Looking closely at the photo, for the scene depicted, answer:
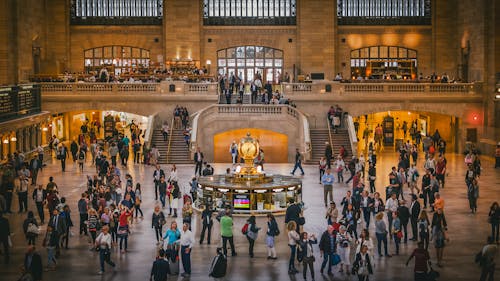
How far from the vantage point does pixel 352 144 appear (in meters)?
45.8

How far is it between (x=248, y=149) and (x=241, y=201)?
7.39 ft

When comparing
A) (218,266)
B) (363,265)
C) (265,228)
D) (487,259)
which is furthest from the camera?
(265,228)

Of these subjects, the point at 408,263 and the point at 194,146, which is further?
the point at 194,146

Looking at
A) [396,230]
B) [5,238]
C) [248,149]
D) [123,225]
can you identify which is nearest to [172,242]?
[123,225]

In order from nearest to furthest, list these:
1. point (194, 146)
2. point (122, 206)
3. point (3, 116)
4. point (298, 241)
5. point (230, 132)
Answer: point (298, 241) < point (122, 206) < point (3, 116) < point (194, 146) < point (230, 132)

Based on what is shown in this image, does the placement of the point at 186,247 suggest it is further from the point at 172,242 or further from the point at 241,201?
the point at 241,201

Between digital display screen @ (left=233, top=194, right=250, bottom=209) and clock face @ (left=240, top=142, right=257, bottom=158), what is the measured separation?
2158 millimetres

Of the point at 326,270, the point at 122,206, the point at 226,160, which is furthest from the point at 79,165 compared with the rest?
the point at 326,270

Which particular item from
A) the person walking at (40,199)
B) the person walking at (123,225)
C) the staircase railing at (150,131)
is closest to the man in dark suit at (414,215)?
the person walking at (123,225)

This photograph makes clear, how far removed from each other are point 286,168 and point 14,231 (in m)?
17.1

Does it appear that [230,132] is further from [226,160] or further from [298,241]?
[298,241]

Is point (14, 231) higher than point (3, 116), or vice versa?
point (3, 116)

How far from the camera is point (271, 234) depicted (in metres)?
24.3

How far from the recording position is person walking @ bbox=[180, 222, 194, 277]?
74.5ft
